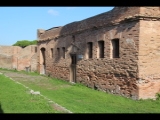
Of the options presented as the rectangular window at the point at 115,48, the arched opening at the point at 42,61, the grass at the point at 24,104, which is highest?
the rectangular window at the point at 115,48

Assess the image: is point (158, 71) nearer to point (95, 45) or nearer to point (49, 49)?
Result: point (95, 45)

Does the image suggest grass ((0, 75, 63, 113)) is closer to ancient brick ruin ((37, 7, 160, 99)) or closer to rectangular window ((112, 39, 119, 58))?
ancient brick ruin ((37, 7, 160, 99))

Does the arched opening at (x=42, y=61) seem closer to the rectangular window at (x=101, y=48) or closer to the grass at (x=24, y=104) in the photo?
the rectangular window at (x=101, y=48)

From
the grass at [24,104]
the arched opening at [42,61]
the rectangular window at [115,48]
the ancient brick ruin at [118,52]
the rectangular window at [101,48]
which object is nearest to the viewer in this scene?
the grass at [24,104]

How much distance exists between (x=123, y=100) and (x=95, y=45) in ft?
14.3

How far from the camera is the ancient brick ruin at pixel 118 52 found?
35.2 ft

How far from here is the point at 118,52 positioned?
12250 mm

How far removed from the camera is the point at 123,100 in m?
10.9

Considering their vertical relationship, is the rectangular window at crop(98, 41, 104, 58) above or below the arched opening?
above

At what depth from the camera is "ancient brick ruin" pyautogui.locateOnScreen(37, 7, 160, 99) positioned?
10719mm

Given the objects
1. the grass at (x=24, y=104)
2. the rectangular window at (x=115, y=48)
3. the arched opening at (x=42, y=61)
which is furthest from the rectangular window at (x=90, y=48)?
the arched opening at (x=42, y=61)

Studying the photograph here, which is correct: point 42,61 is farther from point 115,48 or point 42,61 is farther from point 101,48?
point 115,48

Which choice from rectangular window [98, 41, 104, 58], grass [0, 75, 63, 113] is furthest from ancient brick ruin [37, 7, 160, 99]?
grass [0, 75, 63, 113]

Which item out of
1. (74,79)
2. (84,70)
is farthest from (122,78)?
(74,79)
